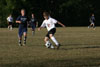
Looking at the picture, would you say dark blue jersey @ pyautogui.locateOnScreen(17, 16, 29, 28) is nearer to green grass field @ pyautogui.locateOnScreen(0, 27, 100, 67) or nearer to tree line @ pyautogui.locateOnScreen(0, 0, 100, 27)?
green grass field @ pyautogui.locateOnScreen(0, 27, 100, 67)

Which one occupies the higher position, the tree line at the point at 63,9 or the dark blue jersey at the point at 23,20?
the dark blue jersey at the point at 23,20

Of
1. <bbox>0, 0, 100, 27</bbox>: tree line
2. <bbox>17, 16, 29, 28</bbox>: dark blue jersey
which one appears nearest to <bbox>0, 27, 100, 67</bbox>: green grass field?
<bbox>17, 16, 29, 28</bbox>: dark blue jersey

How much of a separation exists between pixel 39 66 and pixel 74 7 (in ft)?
190

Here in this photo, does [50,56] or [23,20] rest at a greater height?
[23,20]

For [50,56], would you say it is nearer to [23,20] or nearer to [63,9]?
[23,20]

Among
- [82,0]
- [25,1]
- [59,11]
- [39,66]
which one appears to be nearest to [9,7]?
[25,1]

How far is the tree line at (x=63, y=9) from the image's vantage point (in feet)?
203

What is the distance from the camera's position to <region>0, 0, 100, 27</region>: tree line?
61.9 meters

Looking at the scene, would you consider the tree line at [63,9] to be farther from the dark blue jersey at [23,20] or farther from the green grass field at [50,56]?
the green grass field at [50,56]

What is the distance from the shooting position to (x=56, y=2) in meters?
67.0

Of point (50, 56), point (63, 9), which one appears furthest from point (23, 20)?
point (63, 9)

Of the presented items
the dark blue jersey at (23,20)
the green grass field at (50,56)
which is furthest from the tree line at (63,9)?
the green grass field at (50,56)

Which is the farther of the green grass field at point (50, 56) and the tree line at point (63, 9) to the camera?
the tree line at point (63, 9)

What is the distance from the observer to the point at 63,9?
66750 mm
